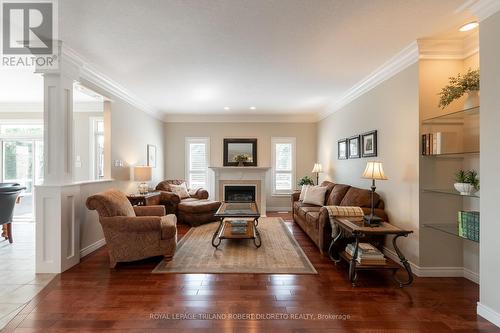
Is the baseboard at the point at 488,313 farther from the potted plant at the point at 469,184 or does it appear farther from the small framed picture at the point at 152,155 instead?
the small framed picture at the point at 152,155

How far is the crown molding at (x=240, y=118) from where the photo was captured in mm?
7211

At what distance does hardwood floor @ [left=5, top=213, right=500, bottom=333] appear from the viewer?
2.08 m

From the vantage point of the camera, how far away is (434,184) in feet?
9.82

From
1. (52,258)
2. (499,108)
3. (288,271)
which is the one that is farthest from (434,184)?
(52,258)

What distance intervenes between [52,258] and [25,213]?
4333 millimetres

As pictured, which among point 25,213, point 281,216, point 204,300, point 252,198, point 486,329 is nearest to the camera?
point 486,329

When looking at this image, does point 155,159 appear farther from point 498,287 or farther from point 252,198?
point 498,287

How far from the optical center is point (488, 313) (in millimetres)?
2152

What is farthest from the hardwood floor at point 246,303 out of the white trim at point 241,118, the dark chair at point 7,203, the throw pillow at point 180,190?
the white trim at point 241,118

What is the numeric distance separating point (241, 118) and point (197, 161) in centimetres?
174

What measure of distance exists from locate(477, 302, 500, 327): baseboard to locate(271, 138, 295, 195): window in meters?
5.28

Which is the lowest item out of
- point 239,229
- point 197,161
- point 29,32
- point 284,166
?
point 239,229

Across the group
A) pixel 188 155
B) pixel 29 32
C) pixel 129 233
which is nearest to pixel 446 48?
pixel 129 233

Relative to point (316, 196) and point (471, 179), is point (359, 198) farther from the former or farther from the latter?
point (471, 179)
